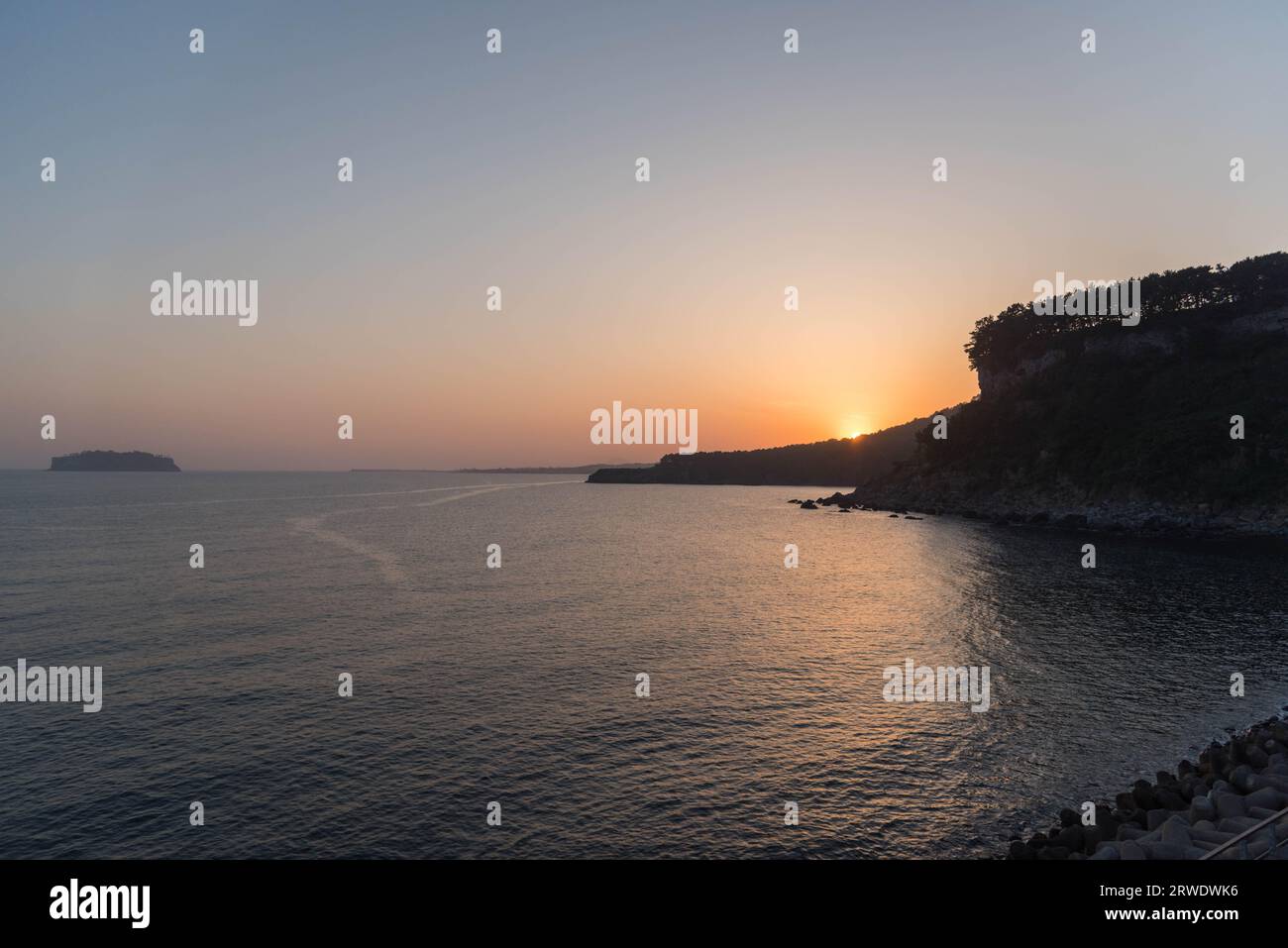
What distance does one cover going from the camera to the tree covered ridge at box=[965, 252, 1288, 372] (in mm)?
134500

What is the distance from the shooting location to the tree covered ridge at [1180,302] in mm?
134500

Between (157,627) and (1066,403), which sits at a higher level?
(1066,403)

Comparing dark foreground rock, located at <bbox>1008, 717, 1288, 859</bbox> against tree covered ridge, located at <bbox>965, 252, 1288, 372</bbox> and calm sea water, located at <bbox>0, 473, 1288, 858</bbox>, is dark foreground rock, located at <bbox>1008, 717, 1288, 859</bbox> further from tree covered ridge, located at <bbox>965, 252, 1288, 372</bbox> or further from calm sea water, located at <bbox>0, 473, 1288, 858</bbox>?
tree covered ridge, located at <bbox>965, 252, 1288, 372</bbox>

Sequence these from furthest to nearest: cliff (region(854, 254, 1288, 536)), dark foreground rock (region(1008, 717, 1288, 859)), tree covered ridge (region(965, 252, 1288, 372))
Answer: tree covered ridge (region(965, 252, 1288, 372)) → cliff (region(854, 254, 1288, 536)) → dark foreground rock (region(1008, 717, 1288, 859))

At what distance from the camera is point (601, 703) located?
35.9 meters

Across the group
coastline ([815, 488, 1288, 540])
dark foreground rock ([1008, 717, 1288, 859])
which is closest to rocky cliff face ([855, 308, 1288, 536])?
coastline ([815, 488, 1288, 540])

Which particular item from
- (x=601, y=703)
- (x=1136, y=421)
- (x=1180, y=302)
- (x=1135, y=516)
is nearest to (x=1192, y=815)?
(x=601, y=703)

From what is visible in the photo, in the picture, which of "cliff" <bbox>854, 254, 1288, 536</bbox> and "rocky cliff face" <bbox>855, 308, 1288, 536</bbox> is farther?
"cliff" <bbox>854, 254, 1288, 536</bbox>

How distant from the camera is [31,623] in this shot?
5094 centimetres

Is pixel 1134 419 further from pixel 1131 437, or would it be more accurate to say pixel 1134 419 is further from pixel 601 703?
pixel 601 703

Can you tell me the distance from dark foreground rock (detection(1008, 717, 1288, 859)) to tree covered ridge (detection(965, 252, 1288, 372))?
145 metres
